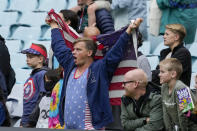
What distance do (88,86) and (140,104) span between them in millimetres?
550

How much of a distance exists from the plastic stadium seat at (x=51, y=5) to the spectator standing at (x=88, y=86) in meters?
5.18

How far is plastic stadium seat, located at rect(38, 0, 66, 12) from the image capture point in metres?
10.5

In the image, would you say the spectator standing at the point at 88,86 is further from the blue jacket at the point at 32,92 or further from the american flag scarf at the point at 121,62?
the blue jacket at the point at 32,92

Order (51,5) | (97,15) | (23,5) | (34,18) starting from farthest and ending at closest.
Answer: (23,5)
(51,5)
(34,18)
(97,15)

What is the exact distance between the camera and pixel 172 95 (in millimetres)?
5219

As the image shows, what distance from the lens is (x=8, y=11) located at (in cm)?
1096

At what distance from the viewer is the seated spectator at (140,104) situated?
5281mm

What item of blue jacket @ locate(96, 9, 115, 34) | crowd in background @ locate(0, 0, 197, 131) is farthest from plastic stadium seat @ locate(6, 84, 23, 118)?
blue jacket @ locate(96, 9, 115, 34)

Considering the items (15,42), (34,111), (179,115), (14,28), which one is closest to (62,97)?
(34,111)

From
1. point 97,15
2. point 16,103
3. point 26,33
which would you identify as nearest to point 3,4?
point 26,33

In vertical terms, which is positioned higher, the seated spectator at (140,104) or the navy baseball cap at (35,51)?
the navy baseball cap at (35,51)

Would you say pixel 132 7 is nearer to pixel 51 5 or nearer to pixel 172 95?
pixel 172 95

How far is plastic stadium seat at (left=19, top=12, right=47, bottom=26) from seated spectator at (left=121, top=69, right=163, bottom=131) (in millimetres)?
5234

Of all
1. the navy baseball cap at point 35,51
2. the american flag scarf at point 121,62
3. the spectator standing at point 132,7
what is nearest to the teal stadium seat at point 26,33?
the spectator standing at point 132,7
